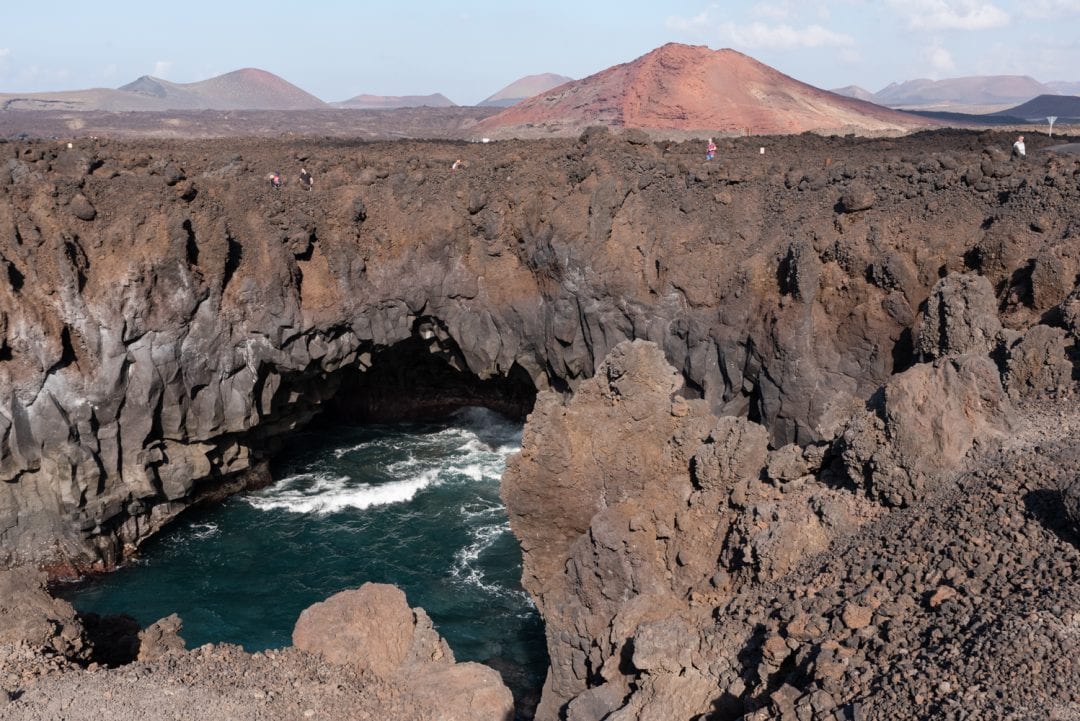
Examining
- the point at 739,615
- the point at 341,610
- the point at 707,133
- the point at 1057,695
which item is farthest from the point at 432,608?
the point at 707,133

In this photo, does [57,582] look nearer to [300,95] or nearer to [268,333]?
[268,333]

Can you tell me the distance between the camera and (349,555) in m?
31.2

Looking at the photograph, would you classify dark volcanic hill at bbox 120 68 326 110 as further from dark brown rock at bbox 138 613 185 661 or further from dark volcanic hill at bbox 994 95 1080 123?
dark brown rock at bbox 138 613 185 661

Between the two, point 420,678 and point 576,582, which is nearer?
point 420,678

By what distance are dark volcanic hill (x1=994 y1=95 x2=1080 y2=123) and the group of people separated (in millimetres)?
72991

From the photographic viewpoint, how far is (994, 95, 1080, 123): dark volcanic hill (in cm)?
8722

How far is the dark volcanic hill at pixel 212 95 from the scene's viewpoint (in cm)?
14550

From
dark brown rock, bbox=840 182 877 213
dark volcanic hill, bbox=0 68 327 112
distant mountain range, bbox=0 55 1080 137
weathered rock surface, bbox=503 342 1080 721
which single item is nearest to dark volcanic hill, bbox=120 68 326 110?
dark volcanic hill, bbox=0 68 327 112

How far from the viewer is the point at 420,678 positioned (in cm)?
1769

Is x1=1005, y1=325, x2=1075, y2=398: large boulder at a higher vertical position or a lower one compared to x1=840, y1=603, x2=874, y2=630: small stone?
higher

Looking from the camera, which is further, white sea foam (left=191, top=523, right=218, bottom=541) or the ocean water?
white sea foam (left=191, top=523, right=218, bottom=541)

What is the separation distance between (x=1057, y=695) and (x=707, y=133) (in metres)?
48.7

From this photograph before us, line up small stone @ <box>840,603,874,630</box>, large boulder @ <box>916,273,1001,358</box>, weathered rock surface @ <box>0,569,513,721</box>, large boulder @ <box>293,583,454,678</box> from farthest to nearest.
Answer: large boulder @ <box>916,273,1001,358</box>, large boulder @ <box>293,583,454,678</box>, weathered rock surface @ <box>0,569,513,721</box>, small stone @ <box>840,603,874,630</box>

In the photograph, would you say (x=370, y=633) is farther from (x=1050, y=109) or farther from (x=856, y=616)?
(x=1050, y=109)
